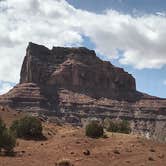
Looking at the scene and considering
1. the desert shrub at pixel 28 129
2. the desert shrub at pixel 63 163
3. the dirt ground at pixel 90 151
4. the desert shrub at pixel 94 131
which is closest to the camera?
the desert shrub at pixel 63 163

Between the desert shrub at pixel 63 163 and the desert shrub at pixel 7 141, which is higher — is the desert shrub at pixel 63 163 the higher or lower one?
the lower one

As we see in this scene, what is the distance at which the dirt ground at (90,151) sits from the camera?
Result: 34875mm

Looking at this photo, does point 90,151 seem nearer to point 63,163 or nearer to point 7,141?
point 7,141

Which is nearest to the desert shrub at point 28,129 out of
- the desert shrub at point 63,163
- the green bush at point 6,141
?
the green bush at point 6,141

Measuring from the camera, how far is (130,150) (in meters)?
40.2

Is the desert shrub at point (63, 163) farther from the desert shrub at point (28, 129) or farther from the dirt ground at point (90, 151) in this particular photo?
the desert shrub at point (28, 129)

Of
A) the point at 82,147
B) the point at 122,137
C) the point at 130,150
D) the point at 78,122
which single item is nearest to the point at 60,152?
the point at 82,147

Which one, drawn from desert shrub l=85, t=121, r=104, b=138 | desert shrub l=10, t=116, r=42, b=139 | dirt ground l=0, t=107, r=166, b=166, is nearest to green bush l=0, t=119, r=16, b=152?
dirt ground l=0, t=107, r=166, b=166

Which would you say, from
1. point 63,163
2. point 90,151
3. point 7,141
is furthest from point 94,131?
point 63,163

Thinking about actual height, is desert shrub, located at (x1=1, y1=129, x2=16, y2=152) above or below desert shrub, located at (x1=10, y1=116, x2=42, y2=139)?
below

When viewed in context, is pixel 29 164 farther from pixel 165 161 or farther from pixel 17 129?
pixel 17 129

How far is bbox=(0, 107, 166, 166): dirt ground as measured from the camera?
34.9 metres

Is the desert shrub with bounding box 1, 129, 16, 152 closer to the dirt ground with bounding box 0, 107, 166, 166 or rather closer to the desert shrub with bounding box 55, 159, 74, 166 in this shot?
the dirt ground with bounding box 0, 107, 166, 166

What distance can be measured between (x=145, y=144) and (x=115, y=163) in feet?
27.3
